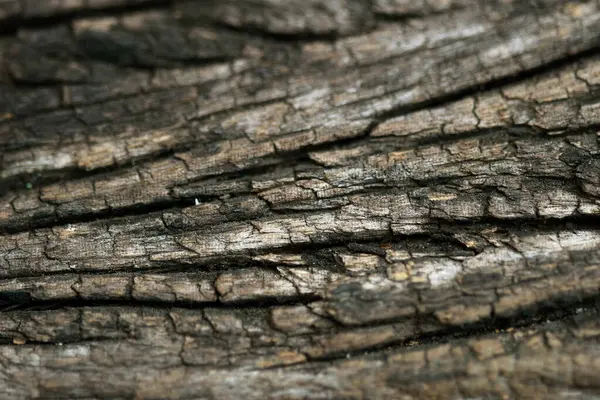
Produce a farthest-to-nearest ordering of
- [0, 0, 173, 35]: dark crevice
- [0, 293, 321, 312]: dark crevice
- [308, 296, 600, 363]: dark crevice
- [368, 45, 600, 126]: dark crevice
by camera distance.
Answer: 1. [0, 0, 173, 35]: dark crevice
2. [368, 45, 600, 126]: dark crevice
3. [0, 293, 321, 312]: dark crevice
4. [308, 296, 600, 363]: dark crevice

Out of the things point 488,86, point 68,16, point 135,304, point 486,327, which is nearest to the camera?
point 486,327

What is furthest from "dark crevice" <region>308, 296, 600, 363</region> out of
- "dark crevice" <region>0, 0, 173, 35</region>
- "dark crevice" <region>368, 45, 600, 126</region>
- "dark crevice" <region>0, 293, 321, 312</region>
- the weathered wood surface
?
"dark crevice" <region>0, 0, 173, 35</region>

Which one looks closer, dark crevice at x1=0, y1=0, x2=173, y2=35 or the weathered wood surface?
the weathered wood surface

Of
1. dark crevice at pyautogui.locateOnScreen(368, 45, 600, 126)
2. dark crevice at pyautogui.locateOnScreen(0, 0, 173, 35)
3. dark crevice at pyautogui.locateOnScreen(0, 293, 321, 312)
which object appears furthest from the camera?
dark crevice at pyautogui.locateOnScreen(0, 0, 173, 35)

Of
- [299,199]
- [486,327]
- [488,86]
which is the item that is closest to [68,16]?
[299,199]

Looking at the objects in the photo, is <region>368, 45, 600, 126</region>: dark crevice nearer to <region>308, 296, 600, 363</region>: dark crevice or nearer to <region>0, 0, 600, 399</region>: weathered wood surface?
<region>0, 0, 600, 399</region>: weathered wood surface

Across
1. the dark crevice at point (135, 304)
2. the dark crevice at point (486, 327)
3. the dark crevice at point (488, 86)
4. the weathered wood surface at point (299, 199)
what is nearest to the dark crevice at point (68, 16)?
the weathered wood surface at point (299, 199)

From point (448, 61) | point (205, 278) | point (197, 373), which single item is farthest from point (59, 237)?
point (448, 61)

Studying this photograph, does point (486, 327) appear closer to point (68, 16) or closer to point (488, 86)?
point (488, 86)

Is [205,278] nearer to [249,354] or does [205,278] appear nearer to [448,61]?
[249,354]
